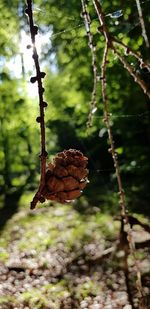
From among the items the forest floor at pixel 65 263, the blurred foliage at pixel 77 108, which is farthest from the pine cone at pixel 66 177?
the blurred foliage at pixel 77 108

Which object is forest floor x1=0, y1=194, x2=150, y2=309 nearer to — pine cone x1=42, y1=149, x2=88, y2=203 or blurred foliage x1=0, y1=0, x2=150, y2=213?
blurred foliage x1=0, y1=0, x2=150, y2=213

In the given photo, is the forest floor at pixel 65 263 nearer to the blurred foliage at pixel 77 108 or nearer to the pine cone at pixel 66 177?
the blurred foliage at pixel 77 108

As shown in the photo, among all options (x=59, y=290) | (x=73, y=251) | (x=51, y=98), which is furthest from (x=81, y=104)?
(x=59, y=290)

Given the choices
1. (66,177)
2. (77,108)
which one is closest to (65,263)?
(77,108)

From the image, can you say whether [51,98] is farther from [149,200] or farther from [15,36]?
[15,36]

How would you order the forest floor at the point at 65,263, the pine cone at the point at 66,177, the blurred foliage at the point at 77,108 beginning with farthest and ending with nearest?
the blurred foliage at the point at 77,108
the forest floor at the point at 65,263
the pine cone at the point at 66,177

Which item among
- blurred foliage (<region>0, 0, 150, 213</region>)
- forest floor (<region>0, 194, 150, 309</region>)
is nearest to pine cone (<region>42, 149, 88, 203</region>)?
forest floor (<region>0, 194, 150, 309</region>)

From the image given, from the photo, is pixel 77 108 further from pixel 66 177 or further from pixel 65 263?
pixel 66 177
